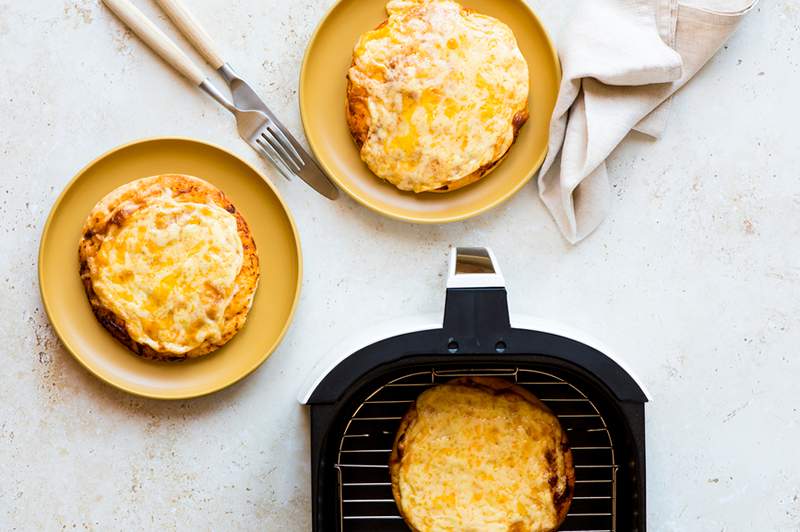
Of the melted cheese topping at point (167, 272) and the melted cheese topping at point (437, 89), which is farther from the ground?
the melted cheese topping at point (437, 89)

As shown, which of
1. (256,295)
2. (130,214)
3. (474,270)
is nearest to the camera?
(474,270)

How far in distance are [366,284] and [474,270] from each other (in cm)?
40

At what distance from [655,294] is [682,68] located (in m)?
0.54

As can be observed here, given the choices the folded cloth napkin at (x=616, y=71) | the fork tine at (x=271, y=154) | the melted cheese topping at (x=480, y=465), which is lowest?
the melted cheese topping at (x=480, y=465)

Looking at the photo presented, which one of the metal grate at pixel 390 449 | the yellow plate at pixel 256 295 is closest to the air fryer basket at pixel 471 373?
the metal grate at pixel 390 449

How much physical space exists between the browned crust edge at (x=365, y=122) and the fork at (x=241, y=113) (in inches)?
5.4

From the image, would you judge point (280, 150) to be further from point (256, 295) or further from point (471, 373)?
point (471, 373)

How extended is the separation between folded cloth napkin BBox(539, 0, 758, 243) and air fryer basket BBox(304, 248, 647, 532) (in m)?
0.39

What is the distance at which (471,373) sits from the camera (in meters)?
1.82

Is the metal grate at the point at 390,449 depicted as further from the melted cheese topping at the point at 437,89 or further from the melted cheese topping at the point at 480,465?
the melted cheese topping at the point at 437,89

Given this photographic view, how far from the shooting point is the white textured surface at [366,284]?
2.03 m

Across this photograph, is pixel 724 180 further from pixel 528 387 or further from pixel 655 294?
pixel 528 387

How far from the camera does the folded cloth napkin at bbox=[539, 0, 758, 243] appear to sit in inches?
75.7

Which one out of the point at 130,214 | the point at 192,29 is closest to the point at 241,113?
the point at 192,29
